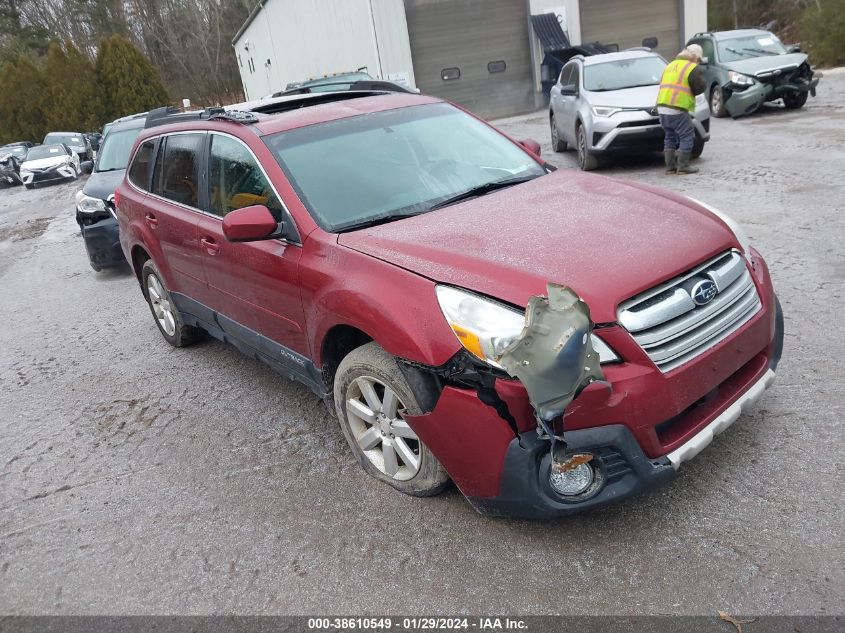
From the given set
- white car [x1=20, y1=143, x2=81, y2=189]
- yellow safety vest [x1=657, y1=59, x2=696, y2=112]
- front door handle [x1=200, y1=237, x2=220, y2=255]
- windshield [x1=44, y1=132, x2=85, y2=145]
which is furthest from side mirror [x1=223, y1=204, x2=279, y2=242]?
windshield [x1=44, y1=132, x2=85, y2=145]

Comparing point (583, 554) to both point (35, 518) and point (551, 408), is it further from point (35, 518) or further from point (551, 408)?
point (35, 518)

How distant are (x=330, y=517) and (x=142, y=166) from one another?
142 inches

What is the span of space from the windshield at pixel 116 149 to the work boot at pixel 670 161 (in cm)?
768

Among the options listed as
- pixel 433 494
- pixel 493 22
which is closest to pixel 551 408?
pixel 433 494

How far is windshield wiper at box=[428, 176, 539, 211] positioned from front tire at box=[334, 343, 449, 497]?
956 mm

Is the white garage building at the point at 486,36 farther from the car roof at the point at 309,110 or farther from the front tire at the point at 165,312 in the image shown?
the car roof at the point at 309,110

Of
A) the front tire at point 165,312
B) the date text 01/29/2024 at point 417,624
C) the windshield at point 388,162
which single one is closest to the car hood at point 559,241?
the windshield at point 388,162

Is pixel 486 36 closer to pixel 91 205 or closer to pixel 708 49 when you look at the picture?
pixel 708 49

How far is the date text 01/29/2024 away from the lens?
2.57 meters

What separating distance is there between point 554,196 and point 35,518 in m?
3.16

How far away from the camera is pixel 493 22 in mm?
23969

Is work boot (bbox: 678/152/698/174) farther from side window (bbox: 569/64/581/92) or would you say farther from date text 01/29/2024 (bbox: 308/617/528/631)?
date text 01/29/2024 (bbox: 308/617/528/631)

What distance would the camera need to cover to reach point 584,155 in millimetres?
10719

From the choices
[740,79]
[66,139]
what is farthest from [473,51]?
[66,139]
